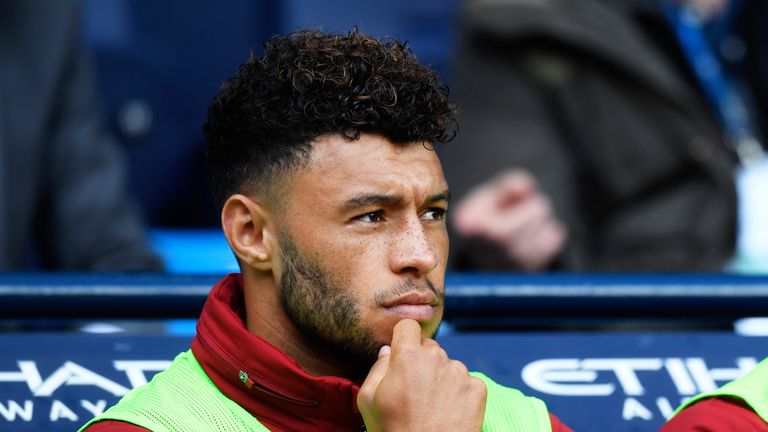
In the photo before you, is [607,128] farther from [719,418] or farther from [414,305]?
[414,305]

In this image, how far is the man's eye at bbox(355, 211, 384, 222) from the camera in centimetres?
197

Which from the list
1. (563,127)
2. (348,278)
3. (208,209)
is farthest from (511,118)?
(348,278)

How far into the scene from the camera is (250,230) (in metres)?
2.05

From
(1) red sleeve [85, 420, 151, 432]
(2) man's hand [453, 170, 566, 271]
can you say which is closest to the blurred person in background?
(2) man's hand [453, 170, 566, 271]

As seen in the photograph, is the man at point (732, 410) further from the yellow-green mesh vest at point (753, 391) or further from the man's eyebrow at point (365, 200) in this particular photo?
the man's eyebrow at point (365, 200)

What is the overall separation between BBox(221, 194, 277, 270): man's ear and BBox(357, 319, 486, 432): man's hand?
22 centimetres

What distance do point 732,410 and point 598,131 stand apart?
192 cm

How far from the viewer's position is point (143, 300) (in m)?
2.47

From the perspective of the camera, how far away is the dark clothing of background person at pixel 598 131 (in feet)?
12.4

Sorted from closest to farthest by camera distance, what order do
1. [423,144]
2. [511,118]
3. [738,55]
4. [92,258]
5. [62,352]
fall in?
1. [423,144]
2. [62,352]
3. [92,258]
4. [511,118]
5. [738,55]

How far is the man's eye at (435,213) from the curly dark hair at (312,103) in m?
0.10

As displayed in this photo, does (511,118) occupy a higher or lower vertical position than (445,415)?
higher

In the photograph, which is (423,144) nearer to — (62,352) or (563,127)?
(62,352)

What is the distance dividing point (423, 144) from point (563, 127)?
1.98 metres
